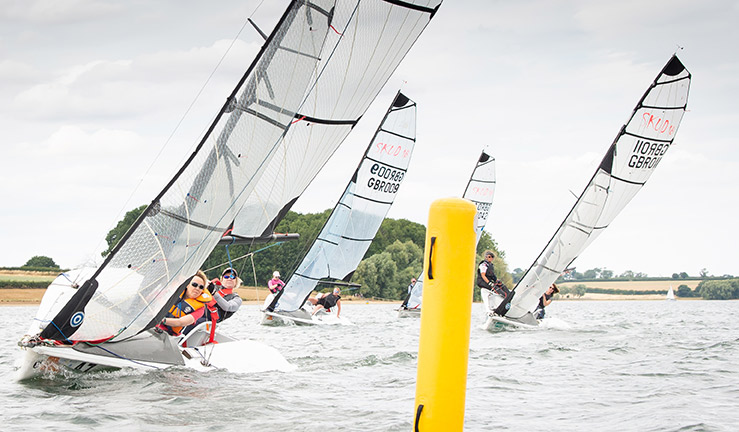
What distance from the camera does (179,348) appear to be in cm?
720

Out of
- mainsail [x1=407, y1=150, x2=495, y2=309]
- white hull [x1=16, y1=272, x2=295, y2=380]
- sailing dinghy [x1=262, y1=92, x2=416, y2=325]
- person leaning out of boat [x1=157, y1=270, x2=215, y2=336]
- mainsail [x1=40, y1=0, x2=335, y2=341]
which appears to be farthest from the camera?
mainsail [x1=407, y1=150, x2=495, y2=309]

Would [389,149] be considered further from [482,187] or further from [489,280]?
[482,187]

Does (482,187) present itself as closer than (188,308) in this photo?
No

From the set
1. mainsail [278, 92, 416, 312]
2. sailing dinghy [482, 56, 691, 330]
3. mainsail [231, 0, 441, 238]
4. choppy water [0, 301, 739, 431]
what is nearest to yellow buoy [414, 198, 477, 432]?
choppy water [0, 301, 739, 431]

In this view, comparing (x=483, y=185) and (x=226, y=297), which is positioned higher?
(x=483, y=185)

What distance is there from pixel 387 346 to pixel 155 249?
5.24m

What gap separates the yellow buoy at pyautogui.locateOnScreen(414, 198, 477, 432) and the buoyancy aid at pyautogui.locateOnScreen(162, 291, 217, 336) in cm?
491

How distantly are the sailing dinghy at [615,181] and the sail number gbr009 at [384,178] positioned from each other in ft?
14.6

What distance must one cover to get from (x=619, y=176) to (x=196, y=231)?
420 inches

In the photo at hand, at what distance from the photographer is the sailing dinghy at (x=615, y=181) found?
1459 cm

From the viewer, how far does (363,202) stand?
17.8m

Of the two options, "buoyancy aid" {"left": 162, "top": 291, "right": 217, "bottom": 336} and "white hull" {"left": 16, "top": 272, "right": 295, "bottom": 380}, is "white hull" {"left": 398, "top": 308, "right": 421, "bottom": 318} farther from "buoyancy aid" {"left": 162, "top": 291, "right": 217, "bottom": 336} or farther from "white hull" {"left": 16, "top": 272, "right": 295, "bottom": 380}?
"buoyancy aid" {"left": 162, "top": 291, "right": 217, "bottom": 336}

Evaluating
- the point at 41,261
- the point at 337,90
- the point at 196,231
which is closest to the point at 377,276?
the point at 41,261

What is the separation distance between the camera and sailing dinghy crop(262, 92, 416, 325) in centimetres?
1728
